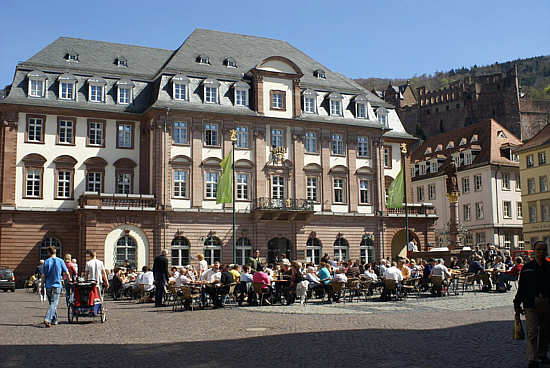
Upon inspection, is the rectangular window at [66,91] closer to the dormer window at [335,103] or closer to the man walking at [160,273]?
the dormer window at [335,103]

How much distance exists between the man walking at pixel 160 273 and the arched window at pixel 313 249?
25492 millimetres

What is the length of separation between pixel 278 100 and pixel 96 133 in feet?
42.3

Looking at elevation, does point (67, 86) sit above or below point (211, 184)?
above

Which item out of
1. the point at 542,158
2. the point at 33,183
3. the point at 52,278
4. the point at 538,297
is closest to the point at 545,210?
the point at 542,158

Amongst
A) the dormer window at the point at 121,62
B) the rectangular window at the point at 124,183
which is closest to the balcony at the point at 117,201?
the rectangular window at the point at 124,183

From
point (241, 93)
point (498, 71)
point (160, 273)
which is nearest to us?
point (160, 273)

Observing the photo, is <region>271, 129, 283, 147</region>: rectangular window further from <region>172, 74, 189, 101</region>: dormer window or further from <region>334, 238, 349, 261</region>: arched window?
<region>334, 238, 349, 261</region>: arched window

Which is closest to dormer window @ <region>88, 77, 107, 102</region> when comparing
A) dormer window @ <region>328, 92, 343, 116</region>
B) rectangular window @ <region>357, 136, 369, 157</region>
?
dormer window @ <region>328, 92, 343, 116</region>

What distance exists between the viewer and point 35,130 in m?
43.8

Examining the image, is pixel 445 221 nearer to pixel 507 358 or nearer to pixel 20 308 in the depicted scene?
pixel 20 308

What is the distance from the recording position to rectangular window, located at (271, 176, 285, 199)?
156 feet

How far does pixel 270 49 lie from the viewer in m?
54.3

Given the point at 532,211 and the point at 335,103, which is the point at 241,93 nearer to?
the point at 335,103

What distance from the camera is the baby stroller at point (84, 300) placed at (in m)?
17.2
